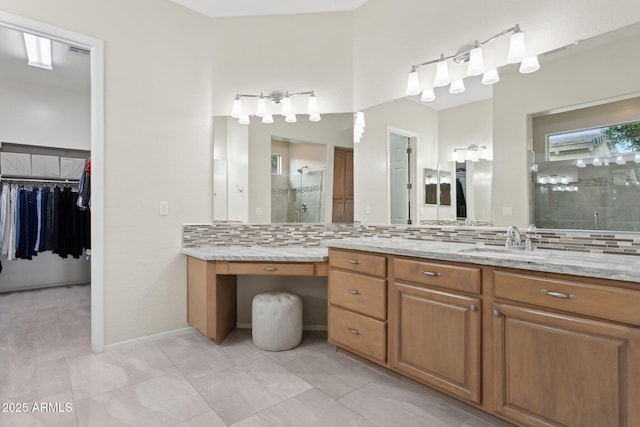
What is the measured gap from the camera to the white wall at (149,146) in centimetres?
249

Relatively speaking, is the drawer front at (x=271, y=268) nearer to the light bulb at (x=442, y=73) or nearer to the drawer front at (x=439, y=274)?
the drawer front at (x=439, y=274)

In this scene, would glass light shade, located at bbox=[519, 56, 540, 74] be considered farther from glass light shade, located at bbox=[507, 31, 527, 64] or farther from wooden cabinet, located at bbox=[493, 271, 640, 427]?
wooden cabinet, located at bbox=[493, 271, 640, 427]

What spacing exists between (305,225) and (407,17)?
6.31 ft

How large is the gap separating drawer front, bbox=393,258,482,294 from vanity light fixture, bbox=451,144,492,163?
91 centimetres

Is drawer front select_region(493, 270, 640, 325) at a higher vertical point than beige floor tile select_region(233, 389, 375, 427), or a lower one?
higher

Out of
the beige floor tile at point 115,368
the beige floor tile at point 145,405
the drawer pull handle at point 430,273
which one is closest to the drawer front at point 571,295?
the drawer pull handle at point 430,273

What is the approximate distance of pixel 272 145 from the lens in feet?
9.78

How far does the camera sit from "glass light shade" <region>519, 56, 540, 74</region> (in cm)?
186

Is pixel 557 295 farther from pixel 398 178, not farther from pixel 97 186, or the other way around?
pixel 97 186

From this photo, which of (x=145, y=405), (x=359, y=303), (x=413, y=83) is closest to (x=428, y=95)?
(x=413, y=83)

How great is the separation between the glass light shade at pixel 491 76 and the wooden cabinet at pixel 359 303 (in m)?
1.34

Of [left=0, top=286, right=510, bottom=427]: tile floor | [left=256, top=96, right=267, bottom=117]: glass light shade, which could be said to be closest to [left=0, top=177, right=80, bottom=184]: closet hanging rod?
[left=0, top=286, right=510, bottom=427]: tile floor

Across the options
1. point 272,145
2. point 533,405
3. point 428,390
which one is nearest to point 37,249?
point 272,145

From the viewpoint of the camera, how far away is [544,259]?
1448 millimetres
